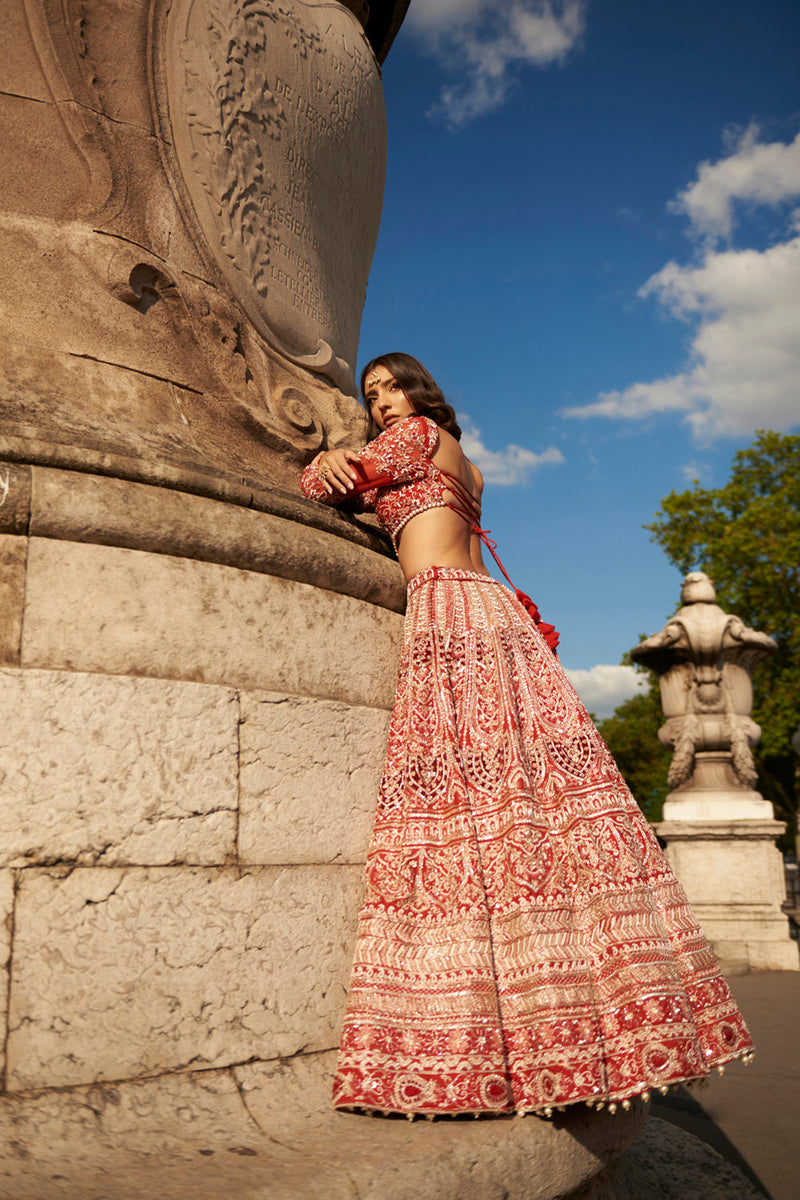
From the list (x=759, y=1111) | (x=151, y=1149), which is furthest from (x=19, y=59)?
(x=759, y=1111)

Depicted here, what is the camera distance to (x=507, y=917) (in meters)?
2.18

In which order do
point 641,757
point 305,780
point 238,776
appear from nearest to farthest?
point 238,776
point 305,780
point 641,757

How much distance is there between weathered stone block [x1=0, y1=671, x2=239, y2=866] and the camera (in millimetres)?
1901

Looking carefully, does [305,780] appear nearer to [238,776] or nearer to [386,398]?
[238,776]

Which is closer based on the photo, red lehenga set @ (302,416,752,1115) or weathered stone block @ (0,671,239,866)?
weathered stone block @ (0,671,239,866)

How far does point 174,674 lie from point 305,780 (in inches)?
16.2

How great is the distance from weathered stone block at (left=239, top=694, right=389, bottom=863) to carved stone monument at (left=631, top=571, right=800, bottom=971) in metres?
7.20

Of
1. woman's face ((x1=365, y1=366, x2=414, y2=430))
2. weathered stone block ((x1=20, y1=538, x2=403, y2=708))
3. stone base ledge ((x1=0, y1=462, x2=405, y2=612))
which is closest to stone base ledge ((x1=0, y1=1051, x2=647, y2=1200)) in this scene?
weathered stone block ((x1=20, y1=538, x2=403, y2=708))

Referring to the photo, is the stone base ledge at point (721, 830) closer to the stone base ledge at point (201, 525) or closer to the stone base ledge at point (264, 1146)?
the stone base ledge at point (201, 525)

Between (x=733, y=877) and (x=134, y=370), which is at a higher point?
(x=134, y=370)

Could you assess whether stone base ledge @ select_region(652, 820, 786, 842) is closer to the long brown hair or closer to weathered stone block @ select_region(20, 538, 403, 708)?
the long brown hair

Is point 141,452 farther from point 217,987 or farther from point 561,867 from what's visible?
point 561,867

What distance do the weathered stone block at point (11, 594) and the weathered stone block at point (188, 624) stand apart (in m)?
0.02

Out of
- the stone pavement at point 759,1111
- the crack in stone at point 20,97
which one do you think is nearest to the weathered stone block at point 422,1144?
the stone pavement at point 759,1111
